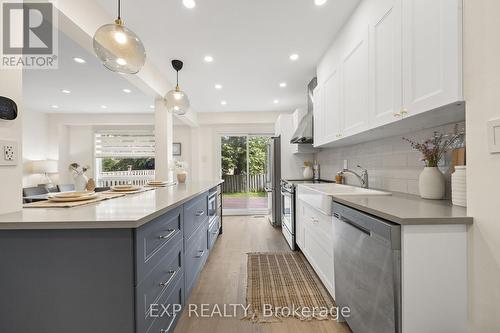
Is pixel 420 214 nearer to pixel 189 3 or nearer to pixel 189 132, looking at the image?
pixel 189 3

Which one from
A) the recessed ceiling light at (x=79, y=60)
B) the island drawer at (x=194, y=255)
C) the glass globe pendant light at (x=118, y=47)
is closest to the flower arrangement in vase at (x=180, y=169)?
the island drawer at (x=194, y=255)

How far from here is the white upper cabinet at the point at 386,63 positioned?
1540 mm

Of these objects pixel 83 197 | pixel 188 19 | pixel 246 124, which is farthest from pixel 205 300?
pixel 246 124

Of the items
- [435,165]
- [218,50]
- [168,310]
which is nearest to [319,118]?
[218,50]

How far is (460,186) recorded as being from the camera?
1.27 m

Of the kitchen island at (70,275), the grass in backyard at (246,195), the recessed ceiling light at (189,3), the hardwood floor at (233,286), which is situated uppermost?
the recessed ceiling light at (189,3)

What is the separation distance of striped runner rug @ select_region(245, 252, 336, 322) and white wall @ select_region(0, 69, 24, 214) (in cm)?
163

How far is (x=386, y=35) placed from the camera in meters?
1.66

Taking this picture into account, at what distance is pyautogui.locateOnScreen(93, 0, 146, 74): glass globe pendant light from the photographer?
160cm

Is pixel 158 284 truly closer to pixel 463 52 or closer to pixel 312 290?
pixel 312 290

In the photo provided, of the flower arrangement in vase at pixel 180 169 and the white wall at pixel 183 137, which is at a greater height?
the white wall at pixel 183 137

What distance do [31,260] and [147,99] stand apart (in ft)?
15.1

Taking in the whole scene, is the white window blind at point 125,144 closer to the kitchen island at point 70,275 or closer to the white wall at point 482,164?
the kitchen island at point 70,275

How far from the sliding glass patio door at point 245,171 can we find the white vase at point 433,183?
4556 mm
